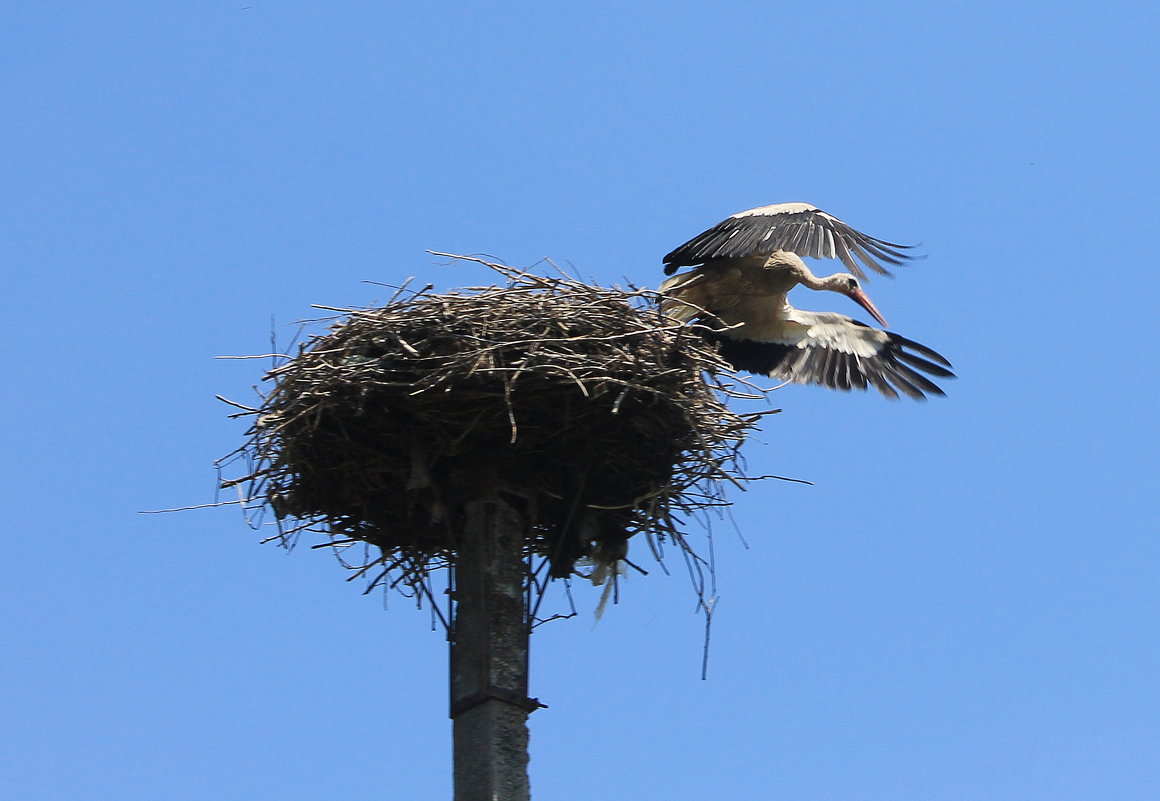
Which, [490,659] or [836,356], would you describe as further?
[836,356]

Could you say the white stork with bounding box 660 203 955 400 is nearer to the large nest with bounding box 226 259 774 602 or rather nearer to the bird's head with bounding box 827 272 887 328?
the bird's head with bounding box 827 272 887 328

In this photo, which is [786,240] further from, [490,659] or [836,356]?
[490,659]

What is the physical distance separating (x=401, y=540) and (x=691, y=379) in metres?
1.61

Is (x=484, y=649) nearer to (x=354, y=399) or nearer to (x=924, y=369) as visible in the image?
(x=354, y=399)

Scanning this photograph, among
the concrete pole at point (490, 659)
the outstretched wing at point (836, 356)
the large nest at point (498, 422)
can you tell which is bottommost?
the concrete pole at point (490, 659)

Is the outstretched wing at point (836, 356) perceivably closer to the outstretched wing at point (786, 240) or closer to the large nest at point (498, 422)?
the outstretched wing at point (786, 240)

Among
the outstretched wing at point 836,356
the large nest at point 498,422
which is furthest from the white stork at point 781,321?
the large nest at point 498,422

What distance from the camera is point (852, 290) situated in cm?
1136

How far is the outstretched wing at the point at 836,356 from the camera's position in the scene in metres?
10.6

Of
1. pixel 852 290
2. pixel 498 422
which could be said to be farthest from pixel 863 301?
pixel 498 422

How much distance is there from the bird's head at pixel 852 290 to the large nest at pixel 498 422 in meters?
3.96

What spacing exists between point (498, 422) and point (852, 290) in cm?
506

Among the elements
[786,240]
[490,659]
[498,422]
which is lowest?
[490,659]

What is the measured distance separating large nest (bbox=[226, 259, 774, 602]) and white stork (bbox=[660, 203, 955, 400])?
8.98ft
